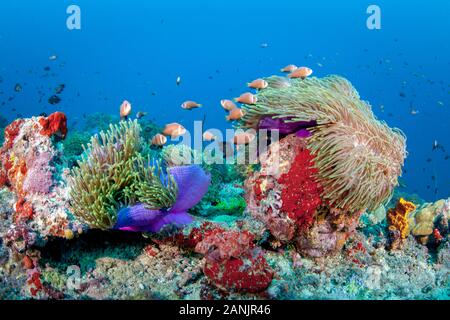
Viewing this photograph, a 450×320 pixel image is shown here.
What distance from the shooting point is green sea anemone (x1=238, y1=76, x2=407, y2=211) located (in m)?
3.91

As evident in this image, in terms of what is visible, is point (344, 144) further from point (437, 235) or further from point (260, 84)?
point (437, 235)

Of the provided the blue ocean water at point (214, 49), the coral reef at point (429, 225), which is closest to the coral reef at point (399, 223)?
the coral reef at point (429, 225)

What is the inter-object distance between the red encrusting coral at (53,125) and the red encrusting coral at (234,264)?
9.08 feet

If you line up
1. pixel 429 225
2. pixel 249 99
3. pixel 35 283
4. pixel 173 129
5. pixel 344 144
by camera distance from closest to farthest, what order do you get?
pixel 35 283
pixel 344 144
pixel 249 99
pixel 429 225
pixel 173 129

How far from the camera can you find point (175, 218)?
13.6 feet

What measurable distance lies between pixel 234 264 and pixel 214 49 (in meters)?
108

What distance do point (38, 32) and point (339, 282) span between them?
121 meters

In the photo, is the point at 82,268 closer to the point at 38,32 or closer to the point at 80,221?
the point at 80,221

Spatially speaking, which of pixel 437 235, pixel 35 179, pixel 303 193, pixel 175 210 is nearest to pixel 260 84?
pixel 303 193

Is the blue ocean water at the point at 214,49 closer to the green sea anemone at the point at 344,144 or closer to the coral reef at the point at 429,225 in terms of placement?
the coral reef at the point at 429,225

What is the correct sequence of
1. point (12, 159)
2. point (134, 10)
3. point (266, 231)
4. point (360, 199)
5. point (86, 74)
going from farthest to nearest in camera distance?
1. point (134, 10)
2. point (86, 74)
3. point (12, 159)
4. point (266, 231)
5. point (360, 199)

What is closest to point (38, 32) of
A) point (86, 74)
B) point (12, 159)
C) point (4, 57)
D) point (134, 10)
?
point (4, 57)

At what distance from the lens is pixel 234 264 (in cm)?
355

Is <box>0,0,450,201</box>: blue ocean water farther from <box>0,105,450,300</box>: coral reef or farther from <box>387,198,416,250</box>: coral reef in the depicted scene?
<box>0,105,450,300</box>: coral reef
